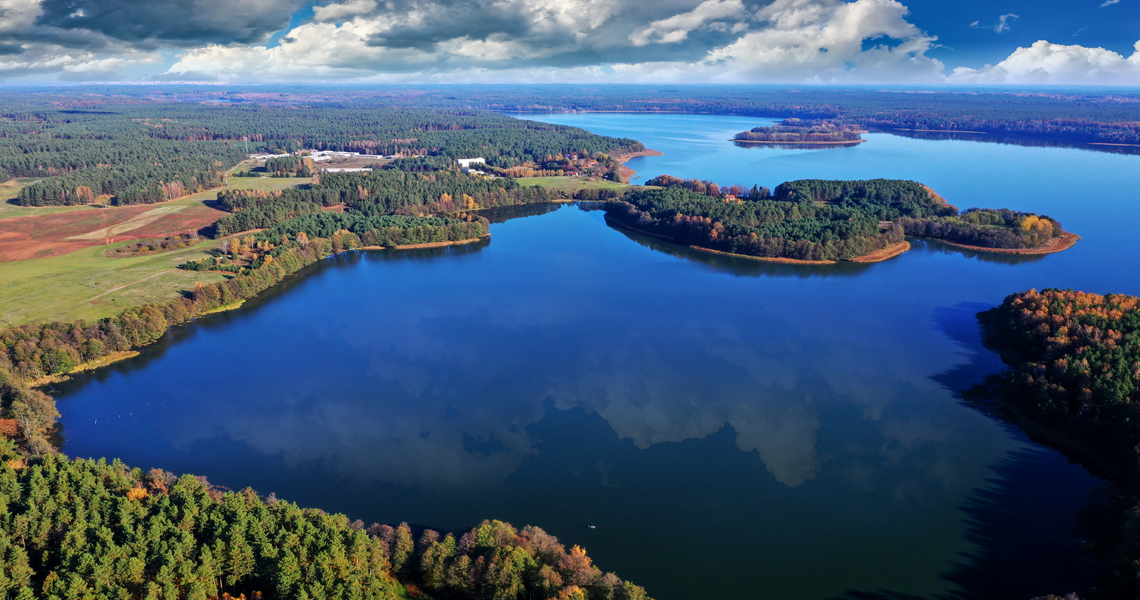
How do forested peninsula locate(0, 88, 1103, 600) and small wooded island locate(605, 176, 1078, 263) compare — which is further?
small wooded island locate(605, 176, 1078, 263)

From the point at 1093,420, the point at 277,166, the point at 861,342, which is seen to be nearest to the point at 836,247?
the point at 861,342

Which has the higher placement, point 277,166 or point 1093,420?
point 277,166

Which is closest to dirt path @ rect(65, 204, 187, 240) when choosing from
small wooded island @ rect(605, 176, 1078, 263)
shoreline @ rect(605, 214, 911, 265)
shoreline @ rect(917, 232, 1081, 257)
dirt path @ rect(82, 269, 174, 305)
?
dirt path @ rect(82, 269, 174, 305)

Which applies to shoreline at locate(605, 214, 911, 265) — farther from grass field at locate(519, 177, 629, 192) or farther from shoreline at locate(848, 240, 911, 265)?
grass field at locate(519, 177, 629, 192)

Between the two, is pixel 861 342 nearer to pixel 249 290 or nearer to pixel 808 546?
pixel 808 546

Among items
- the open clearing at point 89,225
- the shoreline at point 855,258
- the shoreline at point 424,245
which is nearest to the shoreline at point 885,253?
the shoreline at point 855,258

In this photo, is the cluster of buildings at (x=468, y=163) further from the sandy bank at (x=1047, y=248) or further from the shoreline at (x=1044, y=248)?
the sandy bank at (x=1047, y=248)
